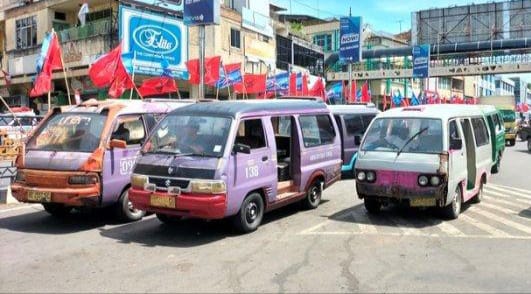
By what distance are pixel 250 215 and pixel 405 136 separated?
299 cm

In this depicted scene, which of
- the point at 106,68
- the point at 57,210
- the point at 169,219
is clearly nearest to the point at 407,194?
the point at 169,219

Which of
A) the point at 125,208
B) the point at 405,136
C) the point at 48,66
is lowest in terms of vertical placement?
the point at 125,208

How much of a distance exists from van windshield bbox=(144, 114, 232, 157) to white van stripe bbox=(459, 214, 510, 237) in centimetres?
420

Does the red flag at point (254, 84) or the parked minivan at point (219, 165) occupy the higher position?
the red flag at point (254, 84)

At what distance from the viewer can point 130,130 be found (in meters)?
9.55

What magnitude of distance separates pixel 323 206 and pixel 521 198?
4.41 meters

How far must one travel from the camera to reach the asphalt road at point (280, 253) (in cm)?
612

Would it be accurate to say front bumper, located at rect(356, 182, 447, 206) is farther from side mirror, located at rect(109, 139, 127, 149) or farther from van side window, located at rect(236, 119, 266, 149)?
side mirror, located at rect(109, 139, 127, 149)

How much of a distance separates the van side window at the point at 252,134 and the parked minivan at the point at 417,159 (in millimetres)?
1803

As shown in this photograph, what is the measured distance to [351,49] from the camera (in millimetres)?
23281

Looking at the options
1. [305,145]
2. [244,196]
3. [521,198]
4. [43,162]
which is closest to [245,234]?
[244,196]

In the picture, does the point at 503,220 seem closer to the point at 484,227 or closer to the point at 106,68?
the point at 484,227

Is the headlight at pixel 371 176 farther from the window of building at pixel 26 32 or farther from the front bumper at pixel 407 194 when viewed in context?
the window of building at pixel 26 32

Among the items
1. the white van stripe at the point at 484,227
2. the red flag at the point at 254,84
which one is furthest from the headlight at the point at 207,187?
the red flag at the point at 254,84
